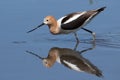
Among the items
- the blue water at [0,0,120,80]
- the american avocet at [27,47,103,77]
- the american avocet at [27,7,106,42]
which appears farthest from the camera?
the american avocet at [27,7,106,42]

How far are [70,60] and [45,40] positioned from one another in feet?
4.29

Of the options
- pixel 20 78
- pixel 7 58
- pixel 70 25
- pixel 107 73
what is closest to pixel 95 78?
pixel 107 73

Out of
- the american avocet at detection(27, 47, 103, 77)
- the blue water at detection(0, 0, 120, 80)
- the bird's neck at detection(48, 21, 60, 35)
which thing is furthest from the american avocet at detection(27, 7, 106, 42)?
the american avocet at detection(27, 47, 103, 77)

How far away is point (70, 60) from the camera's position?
818cm

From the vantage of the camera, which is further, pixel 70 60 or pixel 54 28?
pixel 54 28

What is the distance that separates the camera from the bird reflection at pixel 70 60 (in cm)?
774

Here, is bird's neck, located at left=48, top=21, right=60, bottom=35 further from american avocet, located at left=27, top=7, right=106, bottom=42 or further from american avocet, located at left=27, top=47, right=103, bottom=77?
american avocet, located at left=27, top=47, right=103, bottom=77

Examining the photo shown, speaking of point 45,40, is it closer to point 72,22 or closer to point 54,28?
point 54,28

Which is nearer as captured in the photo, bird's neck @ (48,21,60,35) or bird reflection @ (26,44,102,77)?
bird reflection @ (26,44,102,77)

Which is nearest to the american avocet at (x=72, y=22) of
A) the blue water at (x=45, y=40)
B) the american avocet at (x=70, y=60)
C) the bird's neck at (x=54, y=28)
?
the bird's neck at (x=54, y=28)

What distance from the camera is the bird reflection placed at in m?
7.74

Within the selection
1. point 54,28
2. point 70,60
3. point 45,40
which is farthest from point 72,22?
point 70,60

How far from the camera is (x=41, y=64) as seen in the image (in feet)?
26.5

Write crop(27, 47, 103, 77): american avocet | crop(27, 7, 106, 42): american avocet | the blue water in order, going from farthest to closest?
crop(27, 7, 106, 42): american avocet
crop(27, 47, 103, 77): american avocet
the blue water
